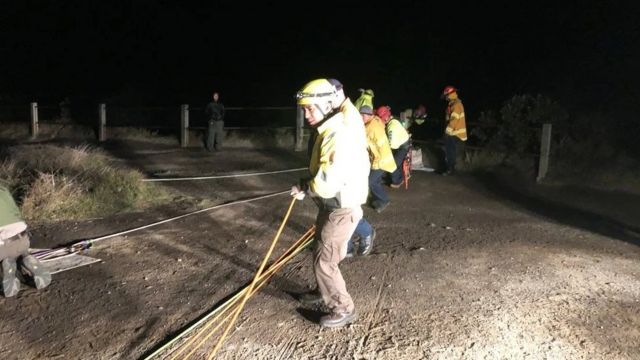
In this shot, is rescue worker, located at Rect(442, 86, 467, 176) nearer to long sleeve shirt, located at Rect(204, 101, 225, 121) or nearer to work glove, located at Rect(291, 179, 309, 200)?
long sleeve shirt, located at Rect(204, 101, 225, 121)

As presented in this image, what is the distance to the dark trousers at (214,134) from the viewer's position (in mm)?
13680

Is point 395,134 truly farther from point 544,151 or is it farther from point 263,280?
point 263,280

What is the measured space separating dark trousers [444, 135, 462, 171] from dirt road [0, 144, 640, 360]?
241cm

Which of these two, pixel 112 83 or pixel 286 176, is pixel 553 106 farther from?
pixel 112 83

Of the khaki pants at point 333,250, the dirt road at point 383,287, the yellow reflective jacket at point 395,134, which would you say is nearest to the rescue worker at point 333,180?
the khaki pants at point 333,250

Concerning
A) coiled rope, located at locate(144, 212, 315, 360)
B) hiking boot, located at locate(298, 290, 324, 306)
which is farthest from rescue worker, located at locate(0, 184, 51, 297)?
hiking boot, located at locate(298, 290, 324, 306)

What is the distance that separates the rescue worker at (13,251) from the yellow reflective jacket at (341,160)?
2483mm

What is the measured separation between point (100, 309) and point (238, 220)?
9.45ft

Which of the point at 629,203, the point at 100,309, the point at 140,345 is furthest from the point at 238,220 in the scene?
the point at 629,203

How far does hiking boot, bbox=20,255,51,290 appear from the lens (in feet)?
16.2

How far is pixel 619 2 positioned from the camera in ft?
56.6

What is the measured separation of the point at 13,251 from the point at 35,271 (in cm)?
29

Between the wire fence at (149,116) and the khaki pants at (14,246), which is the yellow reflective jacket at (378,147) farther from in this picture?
the wire fence at (149,116)

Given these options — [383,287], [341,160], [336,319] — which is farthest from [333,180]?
[383,287]
